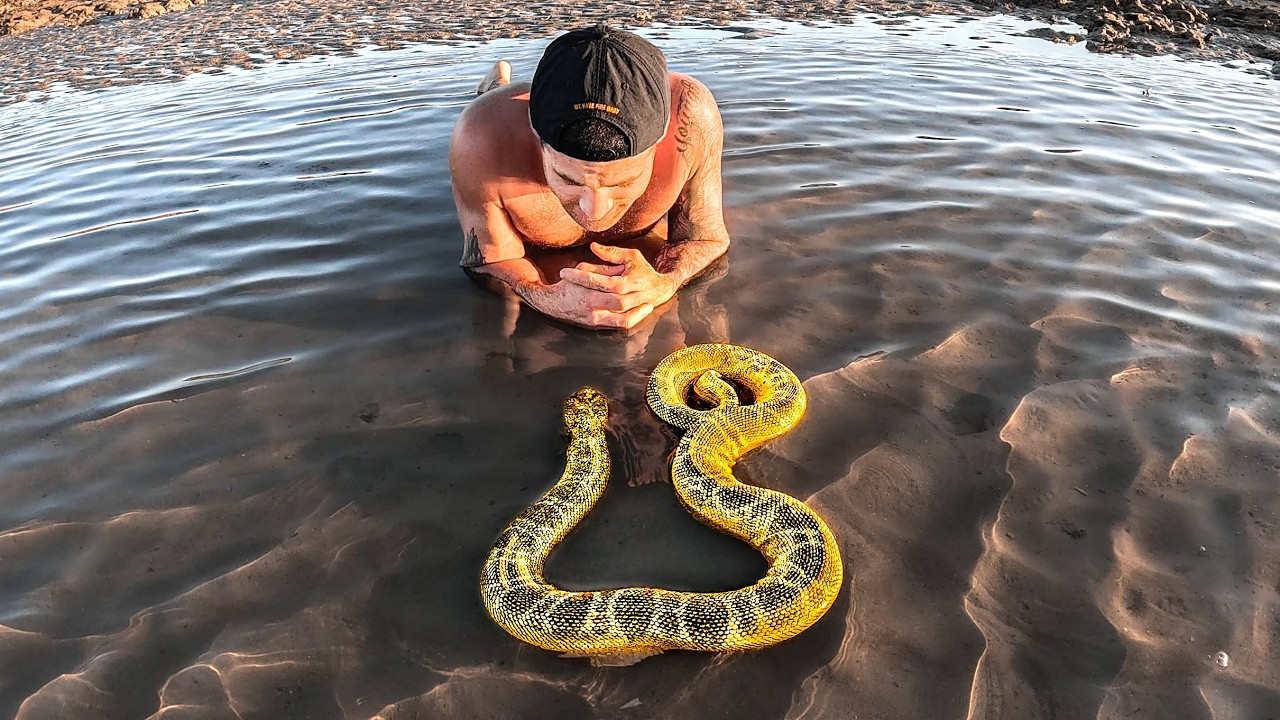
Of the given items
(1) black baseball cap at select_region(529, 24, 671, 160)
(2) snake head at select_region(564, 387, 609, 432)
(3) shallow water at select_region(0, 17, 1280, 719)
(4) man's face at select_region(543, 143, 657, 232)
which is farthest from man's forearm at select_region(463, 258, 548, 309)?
(1) black baseball cap at select_region(529, 24, 671, 160)

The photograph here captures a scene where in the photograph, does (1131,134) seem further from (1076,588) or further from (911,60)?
(1076,588)

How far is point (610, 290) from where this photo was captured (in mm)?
4625

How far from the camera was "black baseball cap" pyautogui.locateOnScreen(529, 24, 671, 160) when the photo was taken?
12.7 feet

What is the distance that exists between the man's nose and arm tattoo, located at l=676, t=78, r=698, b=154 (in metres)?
1.11

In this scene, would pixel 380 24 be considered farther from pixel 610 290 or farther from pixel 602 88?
pixel 602 88

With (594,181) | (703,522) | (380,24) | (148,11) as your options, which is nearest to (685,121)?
(594,181)

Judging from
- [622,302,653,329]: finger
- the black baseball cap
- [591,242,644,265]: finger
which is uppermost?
the black baseball cap

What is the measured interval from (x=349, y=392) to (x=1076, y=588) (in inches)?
160

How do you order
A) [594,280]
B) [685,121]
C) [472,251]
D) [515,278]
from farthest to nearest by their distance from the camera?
[472,251], [515,278], [685,121], [594,280]

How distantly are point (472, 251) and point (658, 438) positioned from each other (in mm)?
2334

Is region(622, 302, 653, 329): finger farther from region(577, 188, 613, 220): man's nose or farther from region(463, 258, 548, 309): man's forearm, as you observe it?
region(577, 188, 613, 220): man's nose

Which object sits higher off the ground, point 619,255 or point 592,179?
point 592,179

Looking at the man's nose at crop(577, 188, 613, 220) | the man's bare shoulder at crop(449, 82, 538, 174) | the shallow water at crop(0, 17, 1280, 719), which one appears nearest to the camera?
the shallow water at crop(0, 17, 1280, 719)

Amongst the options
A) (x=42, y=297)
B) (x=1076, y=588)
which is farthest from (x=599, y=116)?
(x=42, y=297)
